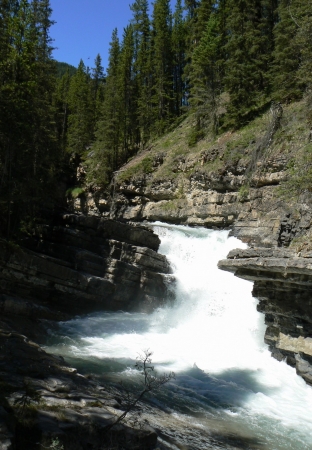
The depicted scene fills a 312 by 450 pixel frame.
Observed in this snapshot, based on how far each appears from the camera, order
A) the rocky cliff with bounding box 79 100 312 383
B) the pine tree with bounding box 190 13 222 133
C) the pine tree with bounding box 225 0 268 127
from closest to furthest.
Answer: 1. the rocky cliff with bounding box 79 100 312 383
2. the pine tree with bounding box 225 0 268 127
3. the pine tree with bounding box 190 13 222 133

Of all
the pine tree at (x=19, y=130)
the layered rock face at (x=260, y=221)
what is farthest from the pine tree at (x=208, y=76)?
the pine tree at (x=19, y=130)

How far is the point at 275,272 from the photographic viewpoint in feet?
32.1

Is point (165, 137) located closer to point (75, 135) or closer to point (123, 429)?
point (75, 135)

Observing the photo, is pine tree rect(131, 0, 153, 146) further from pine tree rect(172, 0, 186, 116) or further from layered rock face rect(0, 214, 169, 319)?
layered rock face rect(0, 214, 169, 319)

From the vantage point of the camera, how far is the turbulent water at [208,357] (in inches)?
308

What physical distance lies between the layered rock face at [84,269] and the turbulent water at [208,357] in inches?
32.4

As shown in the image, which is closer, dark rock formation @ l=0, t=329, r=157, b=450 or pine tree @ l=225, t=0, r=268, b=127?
dark rock formation @ l=0, t=329, r=157, b=450

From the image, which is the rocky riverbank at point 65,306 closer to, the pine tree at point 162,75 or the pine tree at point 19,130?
the pine tree at point 19,130

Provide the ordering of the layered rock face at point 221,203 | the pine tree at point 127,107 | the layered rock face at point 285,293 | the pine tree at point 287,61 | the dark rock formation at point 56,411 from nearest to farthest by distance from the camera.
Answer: the dark rock formation at point 56,411 → the layered rock face at point 285,293 → the layered rock face at point 221,203 → the pine tree at point 287,61 → the pine tree at point 127,107

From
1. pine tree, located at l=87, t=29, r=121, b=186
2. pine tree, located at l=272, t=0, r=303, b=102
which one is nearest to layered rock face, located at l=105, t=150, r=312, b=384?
pine tree, located at l=87, t=29, r=121, b=186

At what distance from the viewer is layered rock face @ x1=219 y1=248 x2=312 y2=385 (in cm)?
941

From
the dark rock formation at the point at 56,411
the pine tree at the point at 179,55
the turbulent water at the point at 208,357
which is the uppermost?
the pine tree at the point at 179,55

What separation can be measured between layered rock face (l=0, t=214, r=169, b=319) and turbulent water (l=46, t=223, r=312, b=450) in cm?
82

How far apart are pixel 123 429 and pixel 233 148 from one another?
2393 centimetres
